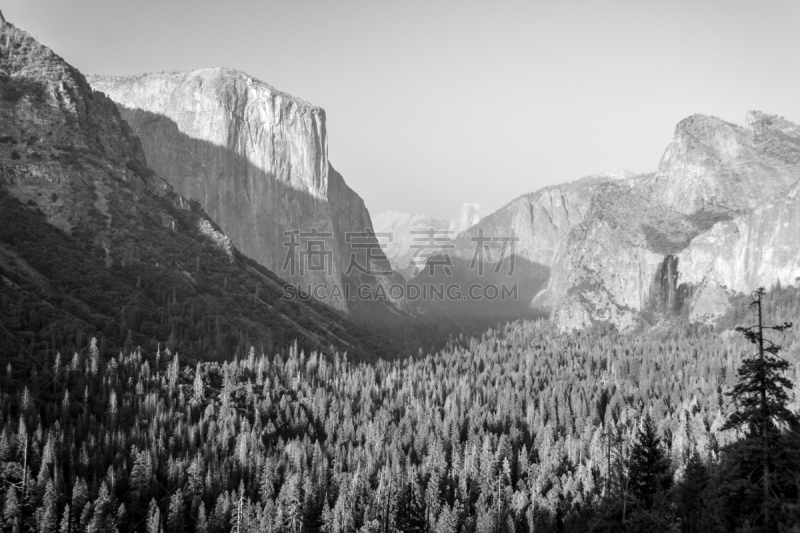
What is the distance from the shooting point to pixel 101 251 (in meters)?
148

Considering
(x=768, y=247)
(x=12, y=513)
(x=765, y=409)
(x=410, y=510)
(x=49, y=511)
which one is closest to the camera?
(x=765, y=409)

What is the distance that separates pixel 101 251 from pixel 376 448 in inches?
3431

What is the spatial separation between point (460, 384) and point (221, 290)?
6624 centimetres

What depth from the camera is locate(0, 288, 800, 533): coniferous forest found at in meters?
57.6

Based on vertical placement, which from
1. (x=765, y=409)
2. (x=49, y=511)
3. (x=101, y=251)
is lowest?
(x=49, y=511)

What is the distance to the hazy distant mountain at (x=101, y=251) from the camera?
122 meters

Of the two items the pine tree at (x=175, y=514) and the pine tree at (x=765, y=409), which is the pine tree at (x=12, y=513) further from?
the pine tree at (x=765, y=409)

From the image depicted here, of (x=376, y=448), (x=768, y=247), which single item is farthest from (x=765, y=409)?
(x=768, y=247)

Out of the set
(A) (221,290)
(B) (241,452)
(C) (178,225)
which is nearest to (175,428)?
(B) (241,452)

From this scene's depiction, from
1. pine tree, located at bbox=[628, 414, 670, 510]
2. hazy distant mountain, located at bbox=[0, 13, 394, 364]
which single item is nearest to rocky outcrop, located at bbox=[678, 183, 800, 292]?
hazy distant mountain, located at bbox=[0, 13, 394, 364]

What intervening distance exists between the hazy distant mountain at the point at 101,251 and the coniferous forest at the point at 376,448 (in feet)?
37.8

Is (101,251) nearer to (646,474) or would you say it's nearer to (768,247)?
(646,474)

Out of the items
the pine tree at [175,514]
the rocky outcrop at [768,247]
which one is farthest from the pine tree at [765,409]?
the rocky outcrop at [768,247]

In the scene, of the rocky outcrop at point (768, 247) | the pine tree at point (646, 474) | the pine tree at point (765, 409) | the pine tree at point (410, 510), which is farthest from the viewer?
the rocky outcrop at point (768, 247)
